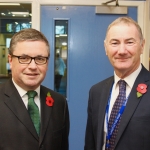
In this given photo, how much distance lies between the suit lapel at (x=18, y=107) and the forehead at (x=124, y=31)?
0.72 m

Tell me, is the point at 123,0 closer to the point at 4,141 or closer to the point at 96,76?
the point at 96,76

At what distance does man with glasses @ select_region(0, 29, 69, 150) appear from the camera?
150 centimetres

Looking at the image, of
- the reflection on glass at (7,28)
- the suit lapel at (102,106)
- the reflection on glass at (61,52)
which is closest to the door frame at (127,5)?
the reflection on glass at (61,52)

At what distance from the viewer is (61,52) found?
314cm

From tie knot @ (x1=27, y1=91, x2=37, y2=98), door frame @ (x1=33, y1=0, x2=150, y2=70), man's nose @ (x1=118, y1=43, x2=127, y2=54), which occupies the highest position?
door frame @ (x1=33, y1=0, x2=150, y2=70)

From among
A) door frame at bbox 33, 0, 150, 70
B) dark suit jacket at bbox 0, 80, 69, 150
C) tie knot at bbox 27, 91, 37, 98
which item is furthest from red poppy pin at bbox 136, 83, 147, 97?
door frame at bbox 33, 0, 150, 70

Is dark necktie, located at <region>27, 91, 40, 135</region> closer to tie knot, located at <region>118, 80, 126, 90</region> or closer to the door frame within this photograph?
tie knot, located at <region>118, 80, 126, 90</region>

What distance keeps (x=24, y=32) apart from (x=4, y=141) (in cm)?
66

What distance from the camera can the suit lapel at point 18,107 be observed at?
1519mm

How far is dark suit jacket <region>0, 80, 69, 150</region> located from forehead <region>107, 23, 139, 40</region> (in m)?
0.64

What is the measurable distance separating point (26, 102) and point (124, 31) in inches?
Result: 30.5

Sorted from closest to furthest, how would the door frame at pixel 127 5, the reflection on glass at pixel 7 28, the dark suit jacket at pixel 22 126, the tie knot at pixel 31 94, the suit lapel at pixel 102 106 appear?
the dark suit jacket at pixel 22 126
the tie knot at pixel 31 94
the suit lapel at pixel 102 106
the door frame at pixel 127 5
the reflection on glass at pixel 7 28

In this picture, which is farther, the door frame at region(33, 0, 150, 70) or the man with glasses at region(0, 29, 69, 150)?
the door frame at region(33, 0, 150, 70)

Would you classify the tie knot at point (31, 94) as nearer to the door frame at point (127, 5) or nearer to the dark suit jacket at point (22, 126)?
the dark suit jacket at point (22, 126)
